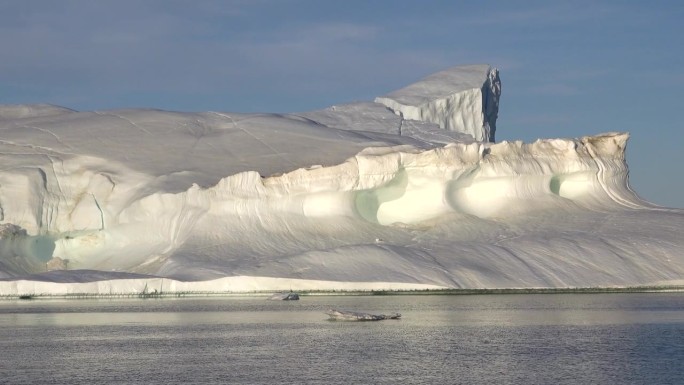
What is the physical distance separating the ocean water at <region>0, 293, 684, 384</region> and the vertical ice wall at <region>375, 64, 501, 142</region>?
40.6m

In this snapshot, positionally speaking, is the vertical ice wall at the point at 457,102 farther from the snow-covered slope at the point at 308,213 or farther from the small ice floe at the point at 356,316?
the small ice floe at the point at 356,316

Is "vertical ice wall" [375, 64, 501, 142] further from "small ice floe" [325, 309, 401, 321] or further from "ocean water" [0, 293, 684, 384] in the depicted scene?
"small ice floe" [325, 309, 401, 321]

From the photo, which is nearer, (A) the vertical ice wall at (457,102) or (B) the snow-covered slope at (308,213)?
(B) the snow-covered slope at (308,213)

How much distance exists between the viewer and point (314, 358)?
42.0m

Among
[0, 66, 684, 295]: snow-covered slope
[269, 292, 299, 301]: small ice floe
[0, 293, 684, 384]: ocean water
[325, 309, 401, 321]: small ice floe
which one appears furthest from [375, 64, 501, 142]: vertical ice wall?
[325, 309, 401, 321]: small ice floe

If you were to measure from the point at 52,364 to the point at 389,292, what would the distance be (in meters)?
27.5

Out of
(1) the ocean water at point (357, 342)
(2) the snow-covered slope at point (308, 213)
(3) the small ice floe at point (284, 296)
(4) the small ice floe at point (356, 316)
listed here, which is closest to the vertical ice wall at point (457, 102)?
(2) the snow-covered slope at point (308, 213)

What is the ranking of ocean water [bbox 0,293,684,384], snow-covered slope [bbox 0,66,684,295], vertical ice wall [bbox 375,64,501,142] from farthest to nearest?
vertical ice wall [bbox 375,64,501,142] < snow-covered slope [bbox 0,66,684,295] < ocean water [bbox 0,293,684,384]

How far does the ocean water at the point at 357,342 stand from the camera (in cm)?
3831

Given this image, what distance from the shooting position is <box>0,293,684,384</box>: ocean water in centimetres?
3831

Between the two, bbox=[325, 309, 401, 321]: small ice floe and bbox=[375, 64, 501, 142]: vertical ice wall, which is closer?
bbox=[325, 309, 401, 321]: small ice floe

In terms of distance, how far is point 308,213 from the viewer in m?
75.2

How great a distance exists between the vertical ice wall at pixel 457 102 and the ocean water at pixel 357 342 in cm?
4059

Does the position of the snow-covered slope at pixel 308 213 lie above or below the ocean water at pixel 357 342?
above
